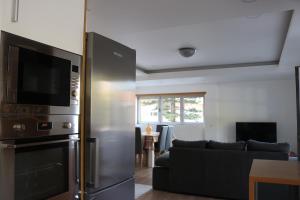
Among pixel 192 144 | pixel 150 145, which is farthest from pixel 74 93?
pixel 150 145

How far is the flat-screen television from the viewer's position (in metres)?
7.17

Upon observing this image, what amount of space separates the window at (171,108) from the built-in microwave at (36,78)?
272 inches

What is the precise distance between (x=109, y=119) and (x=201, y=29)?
95.7 inches

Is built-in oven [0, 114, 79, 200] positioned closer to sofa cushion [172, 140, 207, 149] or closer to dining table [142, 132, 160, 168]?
sofa cushion [172, 140, 207, 149]

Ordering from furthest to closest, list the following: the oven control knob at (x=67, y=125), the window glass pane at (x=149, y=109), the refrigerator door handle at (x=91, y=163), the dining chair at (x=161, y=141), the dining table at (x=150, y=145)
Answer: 1. the window glass pane at (x=149, y=109)
2. the dining chair at (x=161, y=141)
3. the dining table at (x=150, y=145)
4. the refrigerator door handle at (x=91, y=163)
5. the oven control knob at (x=67, y=125)

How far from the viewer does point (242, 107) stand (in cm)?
771

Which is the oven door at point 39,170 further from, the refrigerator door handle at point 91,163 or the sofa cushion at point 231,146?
the sofa cushion at point 231,146

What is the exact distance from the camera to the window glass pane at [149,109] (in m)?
8.92

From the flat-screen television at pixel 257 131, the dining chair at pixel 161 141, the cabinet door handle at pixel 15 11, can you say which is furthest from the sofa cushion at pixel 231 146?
the flat-screen television at pixel 257 131

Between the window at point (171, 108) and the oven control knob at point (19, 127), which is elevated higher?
the window at point (171, 108)

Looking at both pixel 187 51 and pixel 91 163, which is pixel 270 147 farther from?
pixel 91 163

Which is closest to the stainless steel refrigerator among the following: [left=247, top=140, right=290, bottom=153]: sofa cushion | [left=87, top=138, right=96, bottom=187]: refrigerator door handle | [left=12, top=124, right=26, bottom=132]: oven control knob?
[left=87, top=138, right=96, bottom=187]: refrigerator door handle

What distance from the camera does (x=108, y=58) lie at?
1949 millimetres

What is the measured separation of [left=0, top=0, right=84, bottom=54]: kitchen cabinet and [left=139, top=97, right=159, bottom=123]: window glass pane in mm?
7254
